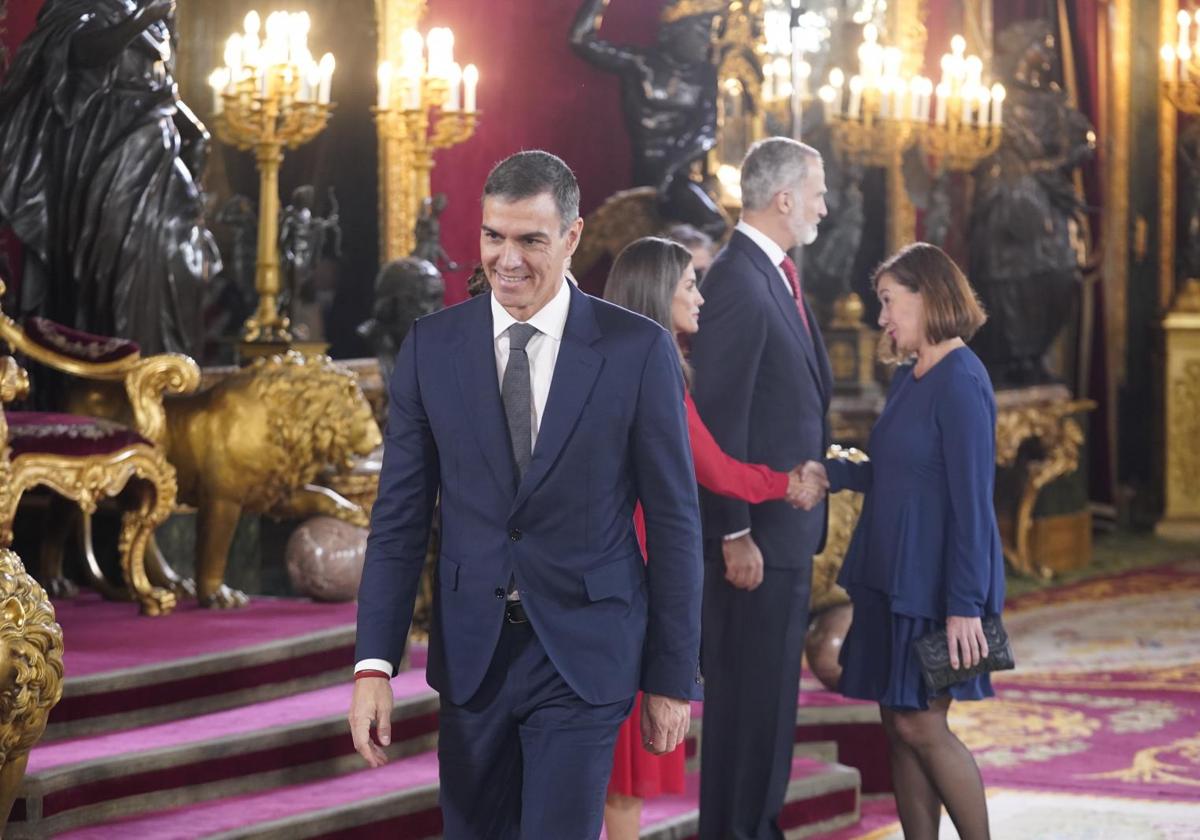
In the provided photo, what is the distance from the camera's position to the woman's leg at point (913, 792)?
4.15 meters

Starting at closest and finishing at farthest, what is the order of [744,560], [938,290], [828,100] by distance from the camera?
[938,290]
[744,560]
[828,100]

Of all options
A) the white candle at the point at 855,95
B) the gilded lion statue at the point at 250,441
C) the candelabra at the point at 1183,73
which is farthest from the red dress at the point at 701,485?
the candelabra at the point at 1183,73

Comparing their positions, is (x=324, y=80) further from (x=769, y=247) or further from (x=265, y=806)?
(x=265, y=806)

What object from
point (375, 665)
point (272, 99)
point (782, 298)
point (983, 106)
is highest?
point (983, 106)

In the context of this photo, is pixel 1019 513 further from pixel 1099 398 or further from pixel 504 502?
pixel 504 502

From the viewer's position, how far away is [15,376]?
5.01 metres

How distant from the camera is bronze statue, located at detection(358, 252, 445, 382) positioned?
670 centimetres

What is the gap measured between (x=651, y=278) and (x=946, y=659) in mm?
1020

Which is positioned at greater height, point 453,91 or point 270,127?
point 453,91

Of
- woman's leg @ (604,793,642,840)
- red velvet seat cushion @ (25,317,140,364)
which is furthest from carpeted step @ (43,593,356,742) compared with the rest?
woman's leg @ (604,793,642,840)

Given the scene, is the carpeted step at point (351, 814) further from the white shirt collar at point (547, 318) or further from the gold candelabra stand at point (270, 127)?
the gold candelabra stand at point (270, 127)

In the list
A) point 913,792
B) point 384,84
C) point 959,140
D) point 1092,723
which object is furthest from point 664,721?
point 959,140

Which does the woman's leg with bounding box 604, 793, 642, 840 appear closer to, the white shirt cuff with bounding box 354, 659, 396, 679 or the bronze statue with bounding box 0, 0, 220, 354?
the white shirt cuff with bounding box 354, 659, 396, 679

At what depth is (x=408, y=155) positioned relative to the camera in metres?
8.27
